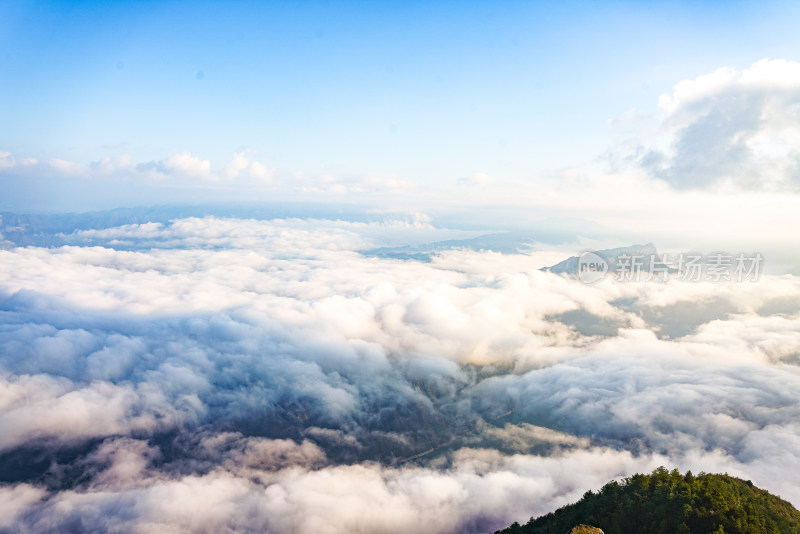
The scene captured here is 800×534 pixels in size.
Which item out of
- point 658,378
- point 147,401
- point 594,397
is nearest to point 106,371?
point 147,401

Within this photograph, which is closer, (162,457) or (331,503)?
(331,503)

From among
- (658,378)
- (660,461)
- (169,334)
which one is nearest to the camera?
(660,461)

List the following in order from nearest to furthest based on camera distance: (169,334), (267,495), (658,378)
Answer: (267,495)
(658,378)
(169,334)

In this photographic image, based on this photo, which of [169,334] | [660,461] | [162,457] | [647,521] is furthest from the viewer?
[169,334]

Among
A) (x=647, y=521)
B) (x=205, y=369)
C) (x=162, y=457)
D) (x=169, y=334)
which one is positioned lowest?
(x=162, y=457)

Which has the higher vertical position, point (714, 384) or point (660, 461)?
point (714, 384)

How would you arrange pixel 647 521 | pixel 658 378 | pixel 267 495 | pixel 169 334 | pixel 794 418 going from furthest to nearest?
pixel 169 334, pixel 658 378, pixel 267 495, pixel 794 418, pixel 647 521

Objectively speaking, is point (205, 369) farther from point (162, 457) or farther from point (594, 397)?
point (594, 397)

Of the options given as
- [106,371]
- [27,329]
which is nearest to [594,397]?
[106,371]

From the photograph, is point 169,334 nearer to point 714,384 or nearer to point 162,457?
point 162,457
